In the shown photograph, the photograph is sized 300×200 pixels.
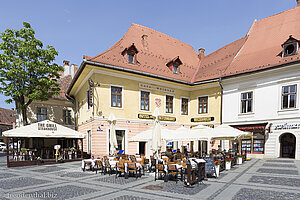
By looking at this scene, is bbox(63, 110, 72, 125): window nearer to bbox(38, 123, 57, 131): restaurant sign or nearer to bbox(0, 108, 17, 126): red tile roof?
bbox(38, 123, 57, 131): restaurant sign

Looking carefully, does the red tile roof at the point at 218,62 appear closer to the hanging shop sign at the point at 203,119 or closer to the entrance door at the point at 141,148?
the hanging shop sign at the point at 203,119

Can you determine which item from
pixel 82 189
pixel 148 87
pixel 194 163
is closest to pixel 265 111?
pixel 148 87

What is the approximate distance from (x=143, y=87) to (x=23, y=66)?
38.8 ft

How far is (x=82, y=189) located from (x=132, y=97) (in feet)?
37.9

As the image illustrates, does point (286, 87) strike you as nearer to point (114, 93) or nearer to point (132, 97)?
point (132, 97)

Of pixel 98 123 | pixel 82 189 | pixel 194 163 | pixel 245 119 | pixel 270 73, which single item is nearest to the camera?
pixel 82 189

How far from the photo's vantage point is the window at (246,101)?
19.4m

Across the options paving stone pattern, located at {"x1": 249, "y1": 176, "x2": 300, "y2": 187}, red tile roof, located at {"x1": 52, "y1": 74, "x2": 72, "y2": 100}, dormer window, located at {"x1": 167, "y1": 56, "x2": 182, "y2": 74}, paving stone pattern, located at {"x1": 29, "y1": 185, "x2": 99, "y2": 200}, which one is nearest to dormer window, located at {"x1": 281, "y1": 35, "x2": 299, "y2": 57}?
dormer window, located at {"x1": 167, "y1": 56, "x2": 182, "y2": 74}

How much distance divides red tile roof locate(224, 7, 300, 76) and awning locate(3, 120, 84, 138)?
16.1 metres

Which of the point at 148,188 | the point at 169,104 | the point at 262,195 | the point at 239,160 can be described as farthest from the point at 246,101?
the point at 148,188

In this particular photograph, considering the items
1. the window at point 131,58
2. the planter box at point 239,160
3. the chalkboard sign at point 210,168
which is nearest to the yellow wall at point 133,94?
the window at point 131,58

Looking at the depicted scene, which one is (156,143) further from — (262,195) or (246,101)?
(246,101)

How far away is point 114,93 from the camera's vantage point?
17844 millimetres

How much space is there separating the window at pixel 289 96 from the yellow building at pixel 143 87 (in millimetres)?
5536
